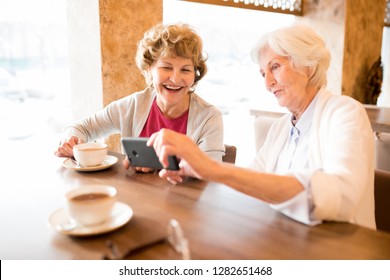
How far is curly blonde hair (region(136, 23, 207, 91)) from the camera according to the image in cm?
170

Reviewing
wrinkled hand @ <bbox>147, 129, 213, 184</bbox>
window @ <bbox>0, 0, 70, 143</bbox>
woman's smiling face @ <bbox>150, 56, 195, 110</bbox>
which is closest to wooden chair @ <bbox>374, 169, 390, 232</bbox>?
wrinkled hand @ <bbox>147, 129, 213, 184</bbox>

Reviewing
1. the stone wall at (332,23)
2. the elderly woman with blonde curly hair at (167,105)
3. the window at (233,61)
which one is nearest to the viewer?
the elderly woman with blonde curly hair at (167,105)

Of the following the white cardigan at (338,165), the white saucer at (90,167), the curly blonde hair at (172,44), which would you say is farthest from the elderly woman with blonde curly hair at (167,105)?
the white cardigan at (338,165)

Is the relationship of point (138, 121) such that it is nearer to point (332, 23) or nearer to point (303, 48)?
point (303, 48)

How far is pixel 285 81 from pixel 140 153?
1.90 ft

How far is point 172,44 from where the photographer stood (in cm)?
169

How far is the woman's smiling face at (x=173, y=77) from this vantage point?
1724 millimetres

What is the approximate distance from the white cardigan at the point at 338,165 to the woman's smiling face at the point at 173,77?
565 mm

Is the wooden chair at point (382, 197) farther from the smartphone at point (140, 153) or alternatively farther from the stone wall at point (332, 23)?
the stone wall at point (332, 23)

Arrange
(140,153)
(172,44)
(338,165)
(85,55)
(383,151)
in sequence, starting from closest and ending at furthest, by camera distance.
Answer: (338,165) < (140,153) < (172,44) < (383,151) < (85,55)

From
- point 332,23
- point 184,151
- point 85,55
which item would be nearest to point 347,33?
point 332,23

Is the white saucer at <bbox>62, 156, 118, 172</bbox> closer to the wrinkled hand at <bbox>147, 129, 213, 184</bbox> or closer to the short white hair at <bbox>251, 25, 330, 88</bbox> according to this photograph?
the wrinkled hand at <bbox>147, 129, 213, 184</bbox>

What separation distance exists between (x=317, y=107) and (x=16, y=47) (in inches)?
86.2

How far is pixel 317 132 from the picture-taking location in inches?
48.6
